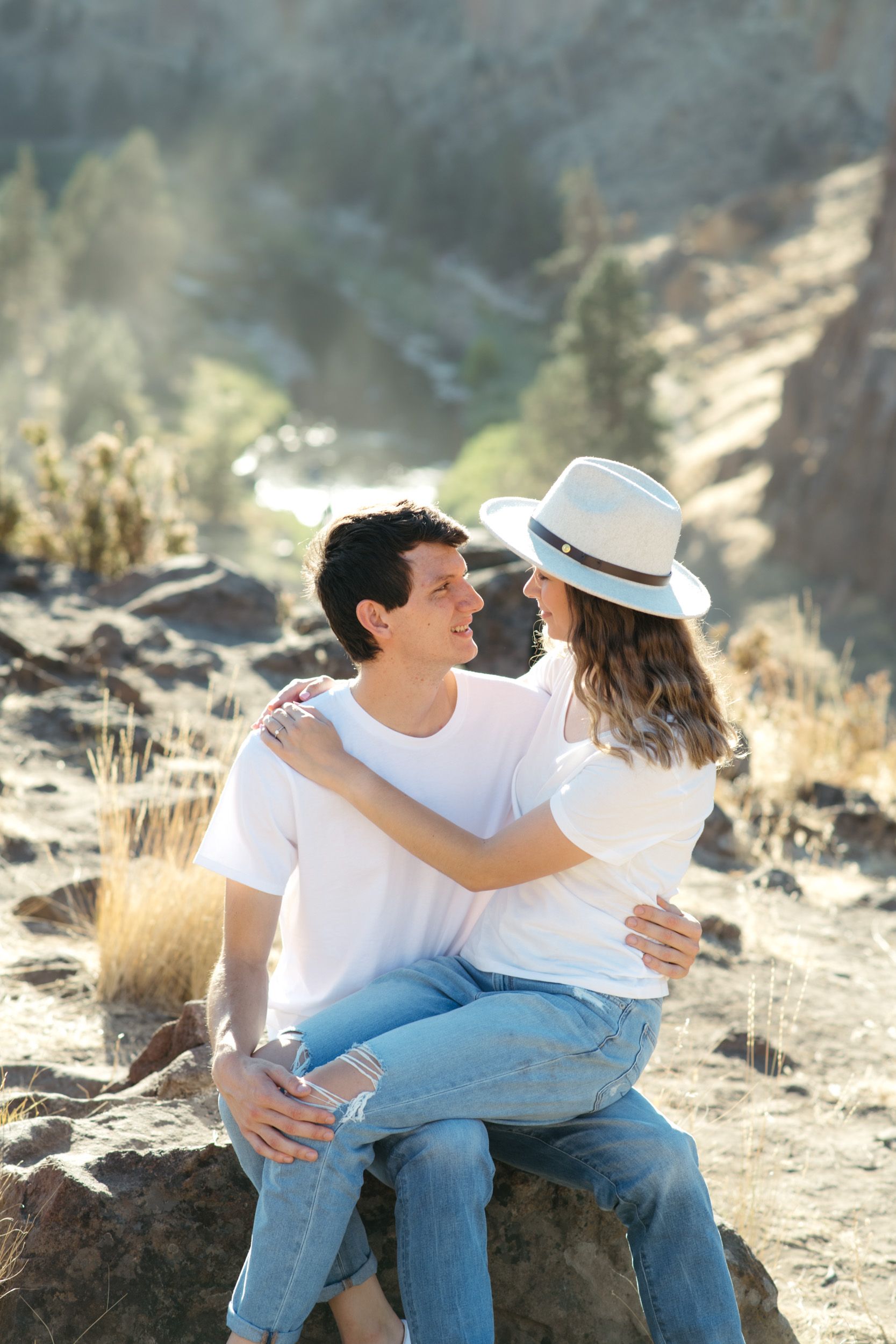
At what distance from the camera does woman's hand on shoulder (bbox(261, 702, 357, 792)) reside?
2701mm

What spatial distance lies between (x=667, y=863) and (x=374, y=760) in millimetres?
691

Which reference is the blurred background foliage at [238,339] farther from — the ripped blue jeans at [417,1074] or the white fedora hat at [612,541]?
the ripped blue jeans at [417,1074]

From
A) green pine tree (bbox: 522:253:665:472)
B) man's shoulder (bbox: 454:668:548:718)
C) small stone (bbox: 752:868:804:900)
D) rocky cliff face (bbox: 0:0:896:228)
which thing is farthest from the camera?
rocky cliff face (bbox: 0:0:896:228)

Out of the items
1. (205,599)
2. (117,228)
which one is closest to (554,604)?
(205,599)

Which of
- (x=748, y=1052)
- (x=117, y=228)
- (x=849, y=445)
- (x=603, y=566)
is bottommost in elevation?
(x=748, y=1052)

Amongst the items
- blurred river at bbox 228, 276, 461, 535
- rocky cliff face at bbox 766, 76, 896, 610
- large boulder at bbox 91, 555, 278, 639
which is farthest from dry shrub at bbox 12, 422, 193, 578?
blurred river at bbox 228, 276, 461, 535

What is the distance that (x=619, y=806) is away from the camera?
258 centimetres

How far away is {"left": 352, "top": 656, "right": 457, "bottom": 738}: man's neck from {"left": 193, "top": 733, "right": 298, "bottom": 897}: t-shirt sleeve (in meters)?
0.28

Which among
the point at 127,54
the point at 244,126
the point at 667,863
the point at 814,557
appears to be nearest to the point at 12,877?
the point at 667,863

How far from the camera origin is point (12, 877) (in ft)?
16.4

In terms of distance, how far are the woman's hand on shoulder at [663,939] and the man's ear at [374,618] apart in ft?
2.70

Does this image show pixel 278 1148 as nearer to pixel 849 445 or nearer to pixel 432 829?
pixel 432 829

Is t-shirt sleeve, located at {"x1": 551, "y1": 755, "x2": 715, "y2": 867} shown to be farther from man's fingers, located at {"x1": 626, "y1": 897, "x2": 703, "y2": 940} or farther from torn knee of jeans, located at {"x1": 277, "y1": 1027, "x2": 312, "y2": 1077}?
torn knee of jeans, located at {"x1": 277, "y1": 1027, "x2": 312, "y2": 1077}

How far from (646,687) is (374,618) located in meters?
0.63
